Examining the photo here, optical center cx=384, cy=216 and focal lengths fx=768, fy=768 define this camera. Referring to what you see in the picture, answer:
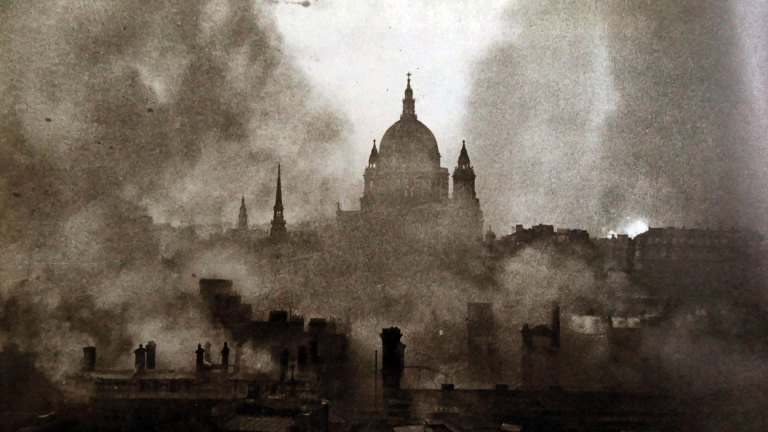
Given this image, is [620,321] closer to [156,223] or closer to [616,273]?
[616,273]

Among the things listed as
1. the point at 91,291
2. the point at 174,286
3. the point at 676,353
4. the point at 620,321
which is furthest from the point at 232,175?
the point at 676,353

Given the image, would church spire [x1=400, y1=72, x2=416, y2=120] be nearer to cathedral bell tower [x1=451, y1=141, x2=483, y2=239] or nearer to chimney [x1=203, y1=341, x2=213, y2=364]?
cathedral bell tower [x1=451, y1=141, x2=483, y2=239]

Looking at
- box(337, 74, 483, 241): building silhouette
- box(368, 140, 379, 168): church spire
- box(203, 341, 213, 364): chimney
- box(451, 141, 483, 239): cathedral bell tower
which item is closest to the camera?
box(203, 341, 213, 364): chimney

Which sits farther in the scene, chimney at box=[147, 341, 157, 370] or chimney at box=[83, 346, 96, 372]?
chimney at box=[147, 341, 157, 370]

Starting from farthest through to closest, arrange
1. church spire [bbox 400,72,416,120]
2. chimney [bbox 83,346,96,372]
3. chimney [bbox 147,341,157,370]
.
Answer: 1. church spire [bbox 400,72,416,120]
2. chimney [bbox 147,341,157,370]
3. chimney [bbox 83,346,96,372]

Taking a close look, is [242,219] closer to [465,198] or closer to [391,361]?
[465,198]

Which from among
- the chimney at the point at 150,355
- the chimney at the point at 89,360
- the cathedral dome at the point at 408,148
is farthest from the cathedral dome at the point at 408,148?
the chimney at the point at 89,360

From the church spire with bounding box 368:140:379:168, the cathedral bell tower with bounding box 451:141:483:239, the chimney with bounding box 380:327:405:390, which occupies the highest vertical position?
the church spire with bounding box 368:140:379:168

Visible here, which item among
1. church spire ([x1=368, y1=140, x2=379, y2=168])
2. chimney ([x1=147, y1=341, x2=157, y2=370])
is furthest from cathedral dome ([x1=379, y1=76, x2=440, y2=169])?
chimney ([x1=147, y1=341, x2=157, y2=370])

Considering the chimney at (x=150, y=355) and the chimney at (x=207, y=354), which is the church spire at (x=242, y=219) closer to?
the chimney at (x=207, y=354)
